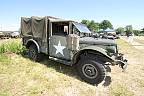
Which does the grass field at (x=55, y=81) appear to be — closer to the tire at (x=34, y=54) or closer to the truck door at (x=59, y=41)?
the tire at (x=34, y=54)

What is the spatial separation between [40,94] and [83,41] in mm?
2478

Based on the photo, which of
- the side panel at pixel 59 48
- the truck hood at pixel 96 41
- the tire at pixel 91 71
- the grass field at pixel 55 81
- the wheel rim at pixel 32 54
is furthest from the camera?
the wheel rim at pixel 32 54

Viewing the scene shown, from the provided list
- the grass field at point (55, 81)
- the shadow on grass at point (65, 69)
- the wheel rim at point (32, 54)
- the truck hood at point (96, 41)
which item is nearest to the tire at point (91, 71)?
the grass field at point (55, 81)

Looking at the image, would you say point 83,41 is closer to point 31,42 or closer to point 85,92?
point 85,92

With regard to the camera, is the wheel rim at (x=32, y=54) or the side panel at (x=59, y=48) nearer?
the side panel at (x=59, y=48)

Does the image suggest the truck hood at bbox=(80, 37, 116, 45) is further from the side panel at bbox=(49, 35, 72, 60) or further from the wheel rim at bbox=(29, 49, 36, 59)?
the wheel rim at bbox=(29, 49, 36, 59)

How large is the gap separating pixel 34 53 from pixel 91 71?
3350mm

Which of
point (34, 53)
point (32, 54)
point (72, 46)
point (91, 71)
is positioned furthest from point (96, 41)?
point (32, 54)

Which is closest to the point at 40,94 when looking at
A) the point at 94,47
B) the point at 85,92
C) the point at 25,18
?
the point at 85,92

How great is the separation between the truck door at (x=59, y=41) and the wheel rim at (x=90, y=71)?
845 mm

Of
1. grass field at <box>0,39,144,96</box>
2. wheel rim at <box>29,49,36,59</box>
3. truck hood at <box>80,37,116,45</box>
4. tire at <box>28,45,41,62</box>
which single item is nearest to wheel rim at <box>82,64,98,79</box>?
grass field at <box>0,39,144,96</box>

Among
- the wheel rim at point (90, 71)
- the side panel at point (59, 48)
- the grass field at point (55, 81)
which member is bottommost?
the grass field at point (55, 81)

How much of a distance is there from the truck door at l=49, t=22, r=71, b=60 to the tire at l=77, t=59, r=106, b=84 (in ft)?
2.43

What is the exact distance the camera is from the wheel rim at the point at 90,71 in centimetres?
654
